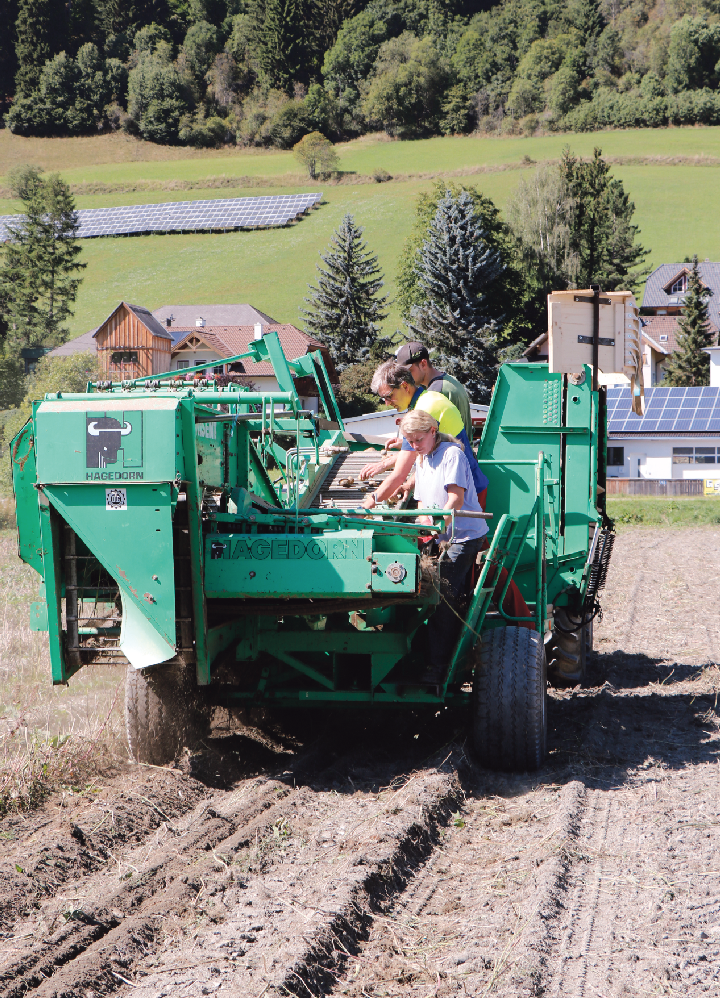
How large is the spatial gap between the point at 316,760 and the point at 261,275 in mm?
69547

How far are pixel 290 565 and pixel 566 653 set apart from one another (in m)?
4.09

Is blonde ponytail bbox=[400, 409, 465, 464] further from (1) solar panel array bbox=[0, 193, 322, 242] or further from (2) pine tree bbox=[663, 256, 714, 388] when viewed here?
(1) solar panel array bbox=[0, 193, 322, 242]

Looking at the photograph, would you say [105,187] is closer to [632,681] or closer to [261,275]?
[261,275]

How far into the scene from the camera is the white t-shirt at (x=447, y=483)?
632 centimetres

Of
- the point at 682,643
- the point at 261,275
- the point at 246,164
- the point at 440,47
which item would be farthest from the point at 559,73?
the point at 682,643

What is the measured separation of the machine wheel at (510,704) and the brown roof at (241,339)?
165ft

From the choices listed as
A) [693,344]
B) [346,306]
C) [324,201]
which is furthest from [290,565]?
[324,201]

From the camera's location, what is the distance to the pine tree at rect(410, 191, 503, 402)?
51.1m

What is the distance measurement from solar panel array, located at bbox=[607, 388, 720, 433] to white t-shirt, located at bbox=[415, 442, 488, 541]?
3811cm

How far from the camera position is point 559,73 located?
114 metres

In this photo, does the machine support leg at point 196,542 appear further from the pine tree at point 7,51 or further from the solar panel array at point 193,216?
the pine tree at point 7,51

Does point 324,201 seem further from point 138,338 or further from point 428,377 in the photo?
point 428,377

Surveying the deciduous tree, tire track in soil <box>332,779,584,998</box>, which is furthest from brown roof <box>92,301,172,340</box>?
tire track in soil <box>332,779,584,998</box>

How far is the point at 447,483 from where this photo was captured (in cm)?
630
